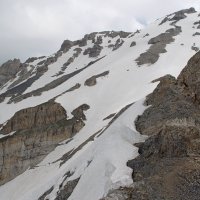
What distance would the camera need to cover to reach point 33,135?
229 ft

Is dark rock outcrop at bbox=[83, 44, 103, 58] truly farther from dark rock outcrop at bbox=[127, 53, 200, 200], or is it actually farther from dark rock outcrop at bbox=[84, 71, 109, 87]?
dark rock outcrop at bbox=[127, 53, 200, 200]

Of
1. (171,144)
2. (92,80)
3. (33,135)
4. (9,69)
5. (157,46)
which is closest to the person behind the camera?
(171,144)

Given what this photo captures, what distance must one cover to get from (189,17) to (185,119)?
12288 cm

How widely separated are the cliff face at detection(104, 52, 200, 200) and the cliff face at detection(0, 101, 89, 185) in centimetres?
3740

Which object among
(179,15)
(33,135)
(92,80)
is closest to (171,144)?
(33,135)

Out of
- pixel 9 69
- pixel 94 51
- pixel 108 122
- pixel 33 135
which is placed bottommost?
pixel 108 122

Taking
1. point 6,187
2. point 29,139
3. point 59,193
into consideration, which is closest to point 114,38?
point 29,139

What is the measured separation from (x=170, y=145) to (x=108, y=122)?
3456 centimetres

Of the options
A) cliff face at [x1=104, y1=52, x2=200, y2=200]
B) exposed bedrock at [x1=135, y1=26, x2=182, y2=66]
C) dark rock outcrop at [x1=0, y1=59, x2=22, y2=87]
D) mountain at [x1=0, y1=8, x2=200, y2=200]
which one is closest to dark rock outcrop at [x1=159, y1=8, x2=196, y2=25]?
mountain at [x1=0, y1=8, x2=200, y2=200]

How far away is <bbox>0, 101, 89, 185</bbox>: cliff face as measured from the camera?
214 feet

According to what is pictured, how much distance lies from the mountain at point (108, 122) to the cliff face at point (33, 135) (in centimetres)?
19

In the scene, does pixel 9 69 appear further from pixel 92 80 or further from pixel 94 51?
pixel 92 80

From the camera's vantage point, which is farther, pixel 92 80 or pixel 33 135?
pixel 92 80

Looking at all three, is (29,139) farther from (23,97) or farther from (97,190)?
(97,190)
